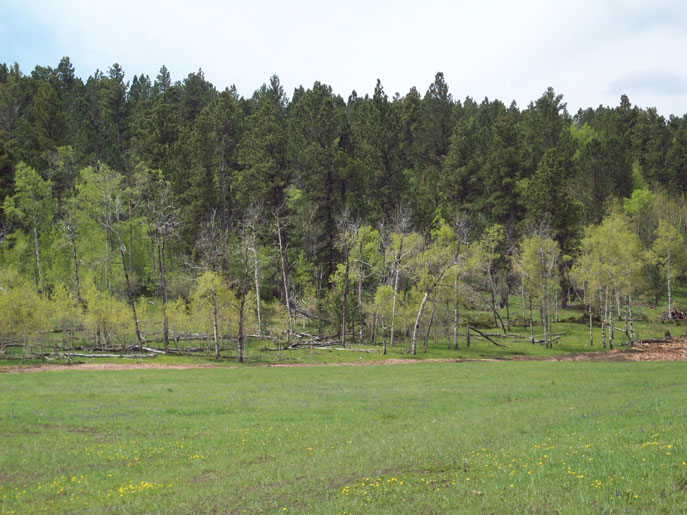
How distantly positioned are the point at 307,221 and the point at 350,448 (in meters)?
54.1

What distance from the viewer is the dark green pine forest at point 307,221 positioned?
52312 mm

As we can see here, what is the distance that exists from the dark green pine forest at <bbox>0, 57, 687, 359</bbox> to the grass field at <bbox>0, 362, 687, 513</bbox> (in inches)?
874

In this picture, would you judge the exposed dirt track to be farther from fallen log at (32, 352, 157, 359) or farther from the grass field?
the grass field

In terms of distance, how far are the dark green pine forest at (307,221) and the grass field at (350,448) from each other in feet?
72.9

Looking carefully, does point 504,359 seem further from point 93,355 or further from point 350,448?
point 93,355

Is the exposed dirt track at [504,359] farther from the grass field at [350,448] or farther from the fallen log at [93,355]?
the grass field at [350,448]

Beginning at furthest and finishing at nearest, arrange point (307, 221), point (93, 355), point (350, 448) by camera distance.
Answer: point (307, 221) → point (93, 355) → point (350, 448)

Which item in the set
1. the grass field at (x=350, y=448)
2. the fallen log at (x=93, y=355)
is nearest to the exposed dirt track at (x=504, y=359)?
the fallen log at (x=93, y=355)

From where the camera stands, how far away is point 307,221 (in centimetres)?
6794

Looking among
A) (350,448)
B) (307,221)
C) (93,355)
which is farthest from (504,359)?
(93,355)

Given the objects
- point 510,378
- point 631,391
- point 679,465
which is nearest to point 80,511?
point 679,465

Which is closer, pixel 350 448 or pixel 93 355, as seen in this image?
pixel 350 448

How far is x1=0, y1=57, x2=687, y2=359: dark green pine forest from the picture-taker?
52312mm

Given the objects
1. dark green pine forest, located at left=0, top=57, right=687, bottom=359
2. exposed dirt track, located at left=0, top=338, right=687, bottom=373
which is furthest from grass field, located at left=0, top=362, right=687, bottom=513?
dark green pine forest, located at left=0, top=57, right=687, bottom=359
